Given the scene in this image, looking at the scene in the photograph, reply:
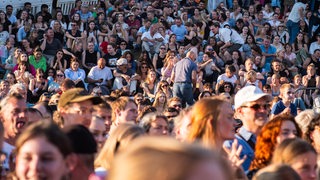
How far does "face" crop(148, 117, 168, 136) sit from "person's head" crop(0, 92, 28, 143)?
1.14m

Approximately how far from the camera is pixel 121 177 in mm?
2699

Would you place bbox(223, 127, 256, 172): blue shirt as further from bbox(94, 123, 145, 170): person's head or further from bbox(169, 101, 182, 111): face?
bbox(169, 101, 182, 111): face

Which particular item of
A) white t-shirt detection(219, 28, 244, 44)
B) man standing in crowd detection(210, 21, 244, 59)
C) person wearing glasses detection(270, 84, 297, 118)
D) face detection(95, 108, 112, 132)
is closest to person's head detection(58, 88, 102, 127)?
face detection(95, 108, 112, 132)

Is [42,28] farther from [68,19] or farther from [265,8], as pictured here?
[265,8]

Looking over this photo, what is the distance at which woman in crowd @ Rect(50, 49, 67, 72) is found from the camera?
68.7 feet

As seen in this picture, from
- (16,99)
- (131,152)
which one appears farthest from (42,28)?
(131,152)

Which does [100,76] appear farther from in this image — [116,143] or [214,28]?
[116,143]

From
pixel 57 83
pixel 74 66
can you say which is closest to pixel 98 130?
pixel 57 83

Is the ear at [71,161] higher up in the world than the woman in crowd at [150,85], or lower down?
higher up

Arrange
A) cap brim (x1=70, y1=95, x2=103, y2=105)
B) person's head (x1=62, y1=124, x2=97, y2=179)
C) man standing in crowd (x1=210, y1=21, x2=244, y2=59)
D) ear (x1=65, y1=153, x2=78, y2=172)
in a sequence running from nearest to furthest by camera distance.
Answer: ear (x1=65, y1=153, x2=78, y2=172) < person's head (x1=62, y1=124, x2=97, y2=179) < cap brim (x1=70, y1=95, x2=103, y2=105) < man standing in crowd (x1=210, y1=21, x2=244, y2=59)

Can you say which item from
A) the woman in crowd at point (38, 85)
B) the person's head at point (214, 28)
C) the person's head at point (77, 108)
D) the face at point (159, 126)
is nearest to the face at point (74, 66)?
the woman in crowd at point (38, 85)

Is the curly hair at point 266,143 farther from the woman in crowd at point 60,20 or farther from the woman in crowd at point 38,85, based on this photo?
the woman in crowd at point 60,20

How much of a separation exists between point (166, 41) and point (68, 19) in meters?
2.96

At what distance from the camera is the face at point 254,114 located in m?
7.91
